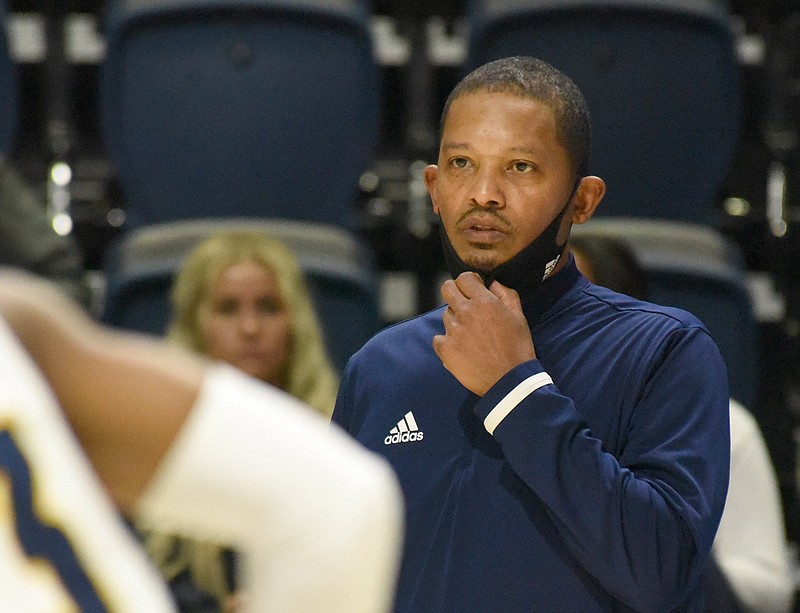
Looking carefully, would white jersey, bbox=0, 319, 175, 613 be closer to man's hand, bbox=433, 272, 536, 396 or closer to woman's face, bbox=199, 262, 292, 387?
man's hand, bbox=433, 272, 536, 396

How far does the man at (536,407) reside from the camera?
137 centimetres

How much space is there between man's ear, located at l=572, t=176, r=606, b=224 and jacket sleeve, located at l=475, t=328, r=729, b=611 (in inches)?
7.7

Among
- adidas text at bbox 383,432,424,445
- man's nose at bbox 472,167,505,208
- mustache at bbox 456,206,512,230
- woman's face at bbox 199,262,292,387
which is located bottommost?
woman's face at bbox 199,262,292,387

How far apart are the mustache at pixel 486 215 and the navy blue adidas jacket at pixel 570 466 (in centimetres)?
9

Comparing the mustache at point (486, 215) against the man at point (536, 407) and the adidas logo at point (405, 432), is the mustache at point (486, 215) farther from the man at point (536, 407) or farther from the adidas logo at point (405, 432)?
the adidas logo at point (405, 432)

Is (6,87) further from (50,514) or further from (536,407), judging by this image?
(50,514)

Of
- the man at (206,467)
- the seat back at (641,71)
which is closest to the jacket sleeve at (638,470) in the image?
the man at (206,467)

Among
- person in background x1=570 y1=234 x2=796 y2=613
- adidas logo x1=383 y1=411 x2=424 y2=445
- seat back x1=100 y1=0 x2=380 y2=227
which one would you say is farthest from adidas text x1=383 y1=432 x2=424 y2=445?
seat back x1=100 y1=0 x2=380 y2=227

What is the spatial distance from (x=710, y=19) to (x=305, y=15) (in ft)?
3.09

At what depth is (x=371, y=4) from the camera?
4.05m

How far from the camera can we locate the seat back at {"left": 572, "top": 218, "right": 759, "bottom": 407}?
3000mm

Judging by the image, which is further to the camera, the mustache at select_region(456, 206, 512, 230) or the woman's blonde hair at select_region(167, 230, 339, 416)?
the woman's blonde hair at select_region(167, 230, 339, 416)

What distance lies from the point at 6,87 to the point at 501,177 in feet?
7.08

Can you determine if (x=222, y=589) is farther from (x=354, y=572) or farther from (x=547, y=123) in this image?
(x=354, y=572)
